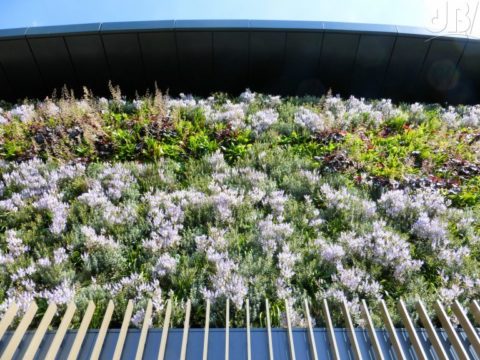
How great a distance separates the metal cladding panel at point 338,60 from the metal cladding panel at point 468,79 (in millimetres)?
3382

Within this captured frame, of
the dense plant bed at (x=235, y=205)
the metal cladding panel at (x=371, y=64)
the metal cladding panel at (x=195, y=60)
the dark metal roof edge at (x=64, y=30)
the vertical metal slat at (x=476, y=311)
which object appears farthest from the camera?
the metal cladding panel at (x=371, y=64)

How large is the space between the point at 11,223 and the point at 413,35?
11765mm

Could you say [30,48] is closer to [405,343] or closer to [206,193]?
[206,193]

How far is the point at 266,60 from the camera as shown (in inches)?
571

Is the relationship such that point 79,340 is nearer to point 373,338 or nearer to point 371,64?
point 373,338

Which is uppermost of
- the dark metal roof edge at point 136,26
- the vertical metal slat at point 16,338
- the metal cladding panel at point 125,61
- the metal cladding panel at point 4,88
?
the dark metal roof edge at point 136,26

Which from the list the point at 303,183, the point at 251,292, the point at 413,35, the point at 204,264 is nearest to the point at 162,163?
the point at 303,183

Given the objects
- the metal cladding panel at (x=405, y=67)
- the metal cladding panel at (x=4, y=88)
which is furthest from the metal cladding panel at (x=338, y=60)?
the metal cladding panel at (x=4, y=88)

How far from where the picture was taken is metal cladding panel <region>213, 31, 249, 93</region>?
1402 centimetres

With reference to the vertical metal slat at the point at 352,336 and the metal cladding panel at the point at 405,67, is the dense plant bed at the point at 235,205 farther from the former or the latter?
the metal cladding panel at the point at 405,67

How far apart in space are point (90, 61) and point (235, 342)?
11.6 meters

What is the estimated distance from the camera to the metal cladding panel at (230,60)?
1402 cm

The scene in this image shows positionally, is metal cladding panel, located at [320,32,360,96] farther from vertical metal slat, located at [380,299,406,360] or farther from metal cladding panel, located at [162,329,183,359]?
metal cladding panel, located at [162,329,183,359]

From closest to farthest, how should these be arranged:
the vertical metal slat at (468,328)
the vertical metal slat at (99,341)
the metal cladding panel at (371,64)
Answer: the vertical metal slat at (99,341)
the vertical metal slat at (468,328)
the metal cladding panel at (371,64)
